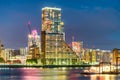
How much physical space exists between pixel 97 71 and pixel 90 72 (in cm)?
293

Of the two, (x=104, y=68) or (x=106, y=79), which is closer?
(x=106, y=79)

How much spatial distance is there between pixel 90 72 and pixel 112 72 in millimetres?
7616

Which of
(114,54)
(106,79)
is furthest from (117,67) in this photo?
(114,54)

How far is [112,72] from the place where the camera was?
13012 cm

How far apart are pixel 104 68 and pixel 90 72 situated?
574 centimetres

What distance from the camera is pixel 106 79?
100 meters

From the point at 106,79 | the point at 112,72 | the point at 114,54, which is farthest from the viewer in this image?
the point at 114,54

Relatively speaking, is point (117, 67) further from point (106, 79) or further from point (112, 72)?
point (106, 79)

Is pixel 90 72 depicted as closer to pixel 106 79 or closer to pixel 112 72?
pixel 112 72

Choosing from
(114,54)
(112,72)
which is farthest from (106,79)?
(114,54)

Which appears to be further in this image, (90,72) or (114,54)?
(114,54)

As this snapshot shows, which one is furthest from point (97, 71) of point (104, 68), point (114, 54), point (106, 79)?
point (114, 54)

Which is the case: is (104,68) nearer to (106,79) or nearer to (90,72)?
(90,72)

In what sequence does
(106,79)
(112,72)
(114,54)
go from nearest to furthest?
(106,79) < (112,72) < (114,54)
